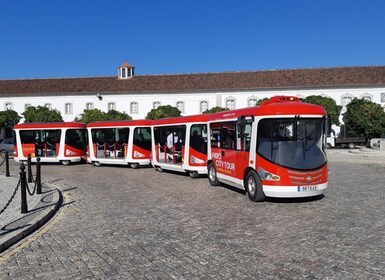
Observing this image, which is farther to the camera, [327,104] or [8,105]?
[8,105]

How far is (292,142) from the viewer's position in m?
9.75

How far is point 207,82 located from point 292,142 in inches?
1972

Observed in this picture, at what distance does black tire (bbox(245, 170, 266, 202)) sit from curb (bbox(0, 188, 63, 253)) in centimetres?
487

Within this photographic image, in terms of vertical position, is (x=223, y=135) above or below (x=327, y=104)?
below

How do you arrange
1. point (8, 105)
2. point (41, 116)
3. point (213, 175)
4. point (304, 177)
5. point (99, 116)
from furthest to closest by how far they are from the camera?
point (8, 105) < point (99, 116) < point (41, 116) < point (213, 175) < point (304, 177)

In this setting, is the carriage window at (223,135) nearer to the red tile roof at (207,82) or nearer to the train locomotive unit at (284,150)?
the train locomotive unit at (284,150)

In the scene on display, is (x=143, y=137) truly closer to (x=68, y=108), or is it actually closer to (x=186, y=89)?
(x=186, y=89)

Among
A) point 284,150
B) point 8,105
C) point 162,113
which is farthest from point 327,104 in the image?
point 8,105

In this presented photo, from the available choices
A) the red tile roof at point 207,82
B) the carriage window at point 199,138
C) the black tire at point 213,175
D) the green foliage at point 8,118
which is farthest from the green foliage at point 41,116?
the black tire at point 213,175

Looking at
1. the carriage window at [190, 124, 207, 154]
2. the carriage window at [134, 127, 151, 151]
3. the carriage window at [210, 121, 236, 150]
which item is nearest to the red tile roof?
the carriage window at [134, 127, 151, 151]

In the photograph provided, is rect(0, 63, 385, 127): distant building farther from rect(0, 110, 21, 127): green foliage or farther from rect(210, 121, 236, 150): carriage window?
rect(210, 121, 236, 150): carriage window

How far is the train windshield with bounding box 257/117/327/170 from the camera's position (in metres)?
9.65

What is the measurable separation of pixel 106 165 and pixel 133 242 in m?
16.4

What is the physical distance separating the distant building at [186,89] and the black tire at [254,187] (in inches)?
1825
